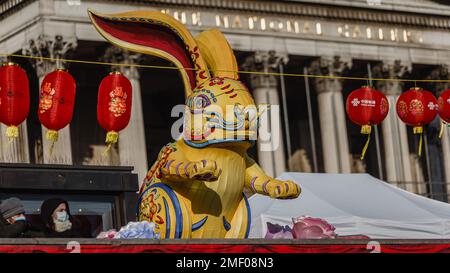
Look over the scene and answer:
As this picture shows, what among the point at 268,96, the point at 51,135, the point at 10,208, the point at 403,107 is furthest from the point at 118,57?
the point at 10,208

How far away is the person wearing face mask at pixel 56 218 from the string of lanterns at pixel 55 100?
683 centimetres

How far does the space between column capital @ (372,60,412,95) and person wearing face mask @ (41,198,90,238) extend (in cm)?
3053

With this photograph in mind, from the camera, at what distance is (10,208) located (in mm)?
15875

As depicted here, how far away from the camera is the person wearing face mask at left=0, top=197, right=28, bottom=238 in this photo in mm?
15586

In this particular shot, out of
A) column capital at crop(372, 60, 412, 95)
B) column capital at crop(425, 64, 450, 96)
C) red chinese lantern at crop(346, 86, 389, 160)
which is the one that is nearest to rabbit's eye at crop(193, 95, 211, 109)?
red chinese lantern at crop(346, 86, 389, 160)

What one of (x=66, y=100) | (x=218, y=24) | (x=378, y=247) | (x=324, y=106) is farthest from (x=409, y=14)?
(x=378, y=247)

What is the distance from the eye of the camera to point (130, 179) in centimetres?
1864

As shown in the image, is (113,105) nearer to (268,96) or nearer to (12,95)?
(12,95)

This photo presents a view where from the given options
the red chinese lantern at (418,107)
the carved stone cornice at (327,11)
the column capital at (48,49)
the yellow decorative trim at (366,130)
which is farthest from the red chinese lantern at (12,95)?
the carved stone cornice at (327,11)

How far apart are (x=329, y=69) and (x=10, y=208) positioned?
30.3 metres

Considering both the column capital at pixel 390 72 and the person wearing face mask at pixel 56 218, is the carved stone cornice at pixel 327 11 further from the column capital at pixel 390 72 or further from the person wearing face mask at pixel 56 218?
the person wearing face mask at pixel 56 218

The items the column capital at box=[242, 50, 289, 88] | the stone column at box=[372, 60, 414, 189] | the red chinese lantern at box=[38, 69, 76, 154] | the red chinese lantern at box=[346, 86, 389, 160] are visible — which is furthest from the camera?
the stone column at box=[372, 60, 414, 189]

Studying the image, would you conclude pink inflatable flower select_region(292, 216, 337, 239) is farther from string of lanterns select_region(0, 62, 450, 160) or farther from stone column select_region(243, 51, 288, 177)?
stone column select_region(243, 51, 288, 177)

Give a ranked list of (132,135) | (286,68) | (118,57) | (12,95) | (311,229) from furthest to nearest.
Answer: (286,68)
(118,57)
(132,135)
(12,95)
(311,229)
